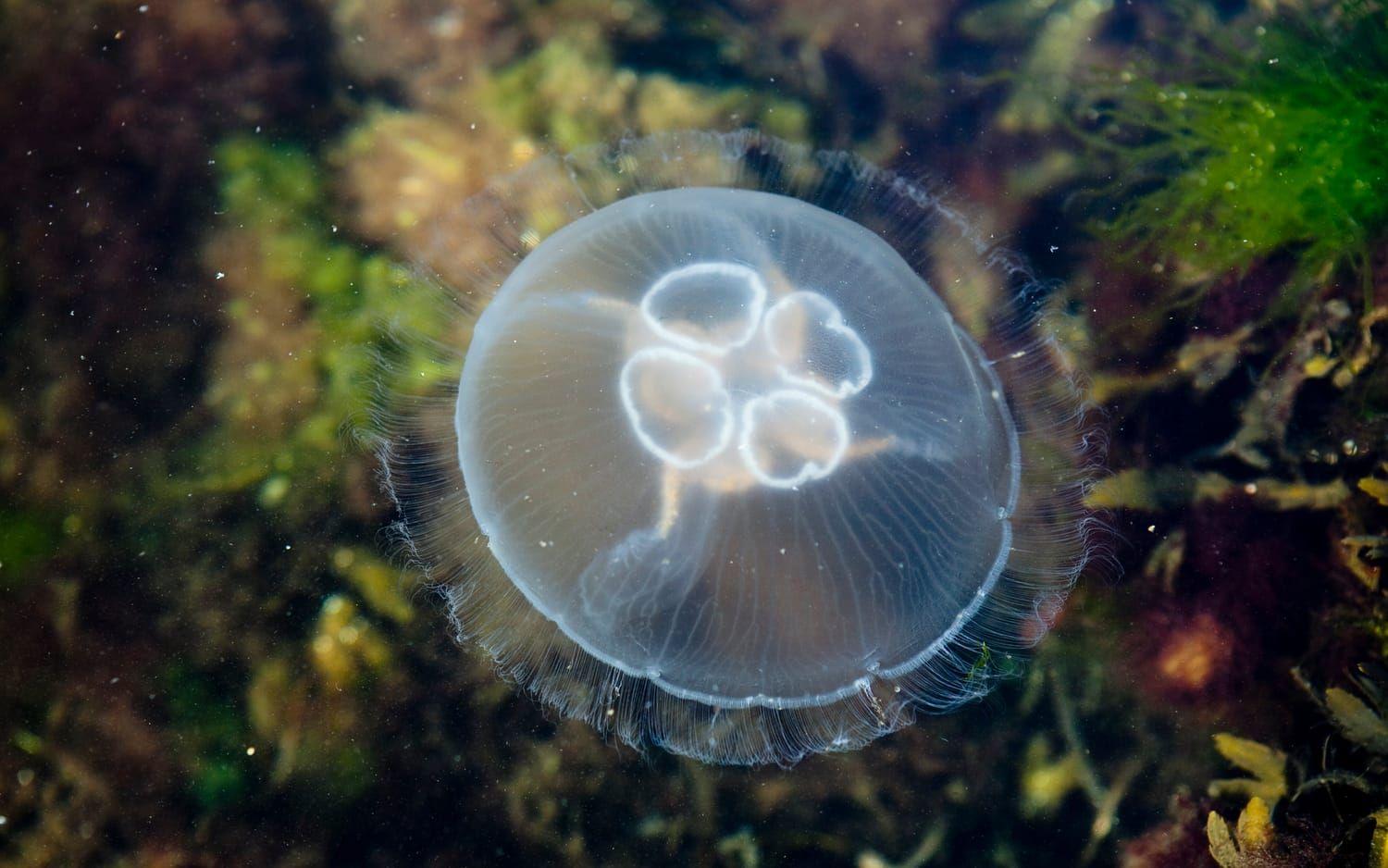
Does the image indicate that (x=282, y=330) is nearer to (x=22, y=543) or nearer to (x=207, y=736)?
(x=22, y=543)

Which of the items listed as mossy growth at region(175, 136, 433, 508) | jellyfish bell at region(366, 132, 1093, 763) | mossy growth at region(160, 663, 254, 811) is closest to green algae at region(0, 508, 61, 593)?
mossy growth at region(175, 136, 433, 508)

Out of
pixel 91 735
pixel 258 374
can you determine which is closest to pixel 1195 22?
pixel 258 374

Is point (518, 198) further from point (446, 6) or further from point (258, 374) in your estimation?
point (258, 374)

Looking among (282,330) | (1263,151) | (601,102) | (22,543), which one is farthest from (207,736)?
(1263,151)

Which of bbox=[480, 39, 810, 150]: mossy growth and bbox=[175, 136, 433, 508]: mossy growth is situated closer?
bbox=[175, 136, 433, 508]: mossy growth

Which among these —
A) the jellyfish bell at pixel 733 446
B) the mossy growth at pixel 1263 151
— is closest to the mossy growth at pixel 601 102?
the jellyfish bell at pixel 733 446

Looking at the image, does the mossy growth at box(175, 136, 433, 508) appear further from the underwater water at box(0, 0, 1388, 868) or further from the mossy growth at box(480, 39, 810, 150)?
the mossy growth at box(480, 39, 810, 150)
